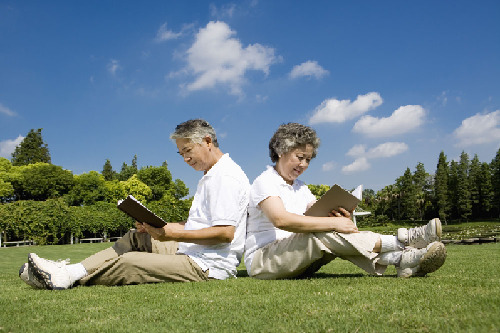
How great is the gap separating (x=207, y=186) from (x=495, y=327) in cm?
318

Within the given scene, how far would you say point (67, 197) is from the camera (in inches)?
2549

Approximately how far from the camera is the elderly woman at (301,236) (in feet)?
14.4

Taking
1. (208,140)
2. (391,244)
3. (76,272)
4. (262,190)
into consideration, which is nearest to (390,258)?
(391,244)

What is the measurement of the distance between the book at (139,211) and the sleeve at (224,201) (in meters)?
0.58

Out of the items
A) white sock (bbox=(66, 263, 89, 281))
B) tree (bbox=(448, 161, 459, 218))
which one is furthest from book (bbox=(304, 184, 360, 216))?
tree (bbox=(448, 161, 459, 218))

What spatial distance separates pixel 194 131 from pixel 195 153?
0.27 metres

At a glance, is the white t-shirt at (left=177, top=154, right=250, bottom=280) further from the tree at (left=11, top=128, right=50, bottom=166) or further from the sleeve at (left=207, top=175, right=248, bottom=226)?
the tree at (left=11, top=128, right=50, bottom=166)

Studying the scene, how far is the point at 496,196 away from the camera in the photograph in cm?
7238

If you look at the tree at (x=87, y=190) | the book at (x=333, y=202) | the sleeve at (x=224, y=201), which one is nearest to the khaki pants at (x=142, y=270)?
the sleeve at (x=224, y=201)

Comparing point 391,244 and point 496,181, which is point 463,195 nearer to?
point 496,181

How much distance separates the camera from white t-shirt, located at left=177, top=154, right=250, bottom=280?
4.63 meters

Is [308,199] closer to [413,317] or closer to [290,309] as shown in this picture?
[290,309]

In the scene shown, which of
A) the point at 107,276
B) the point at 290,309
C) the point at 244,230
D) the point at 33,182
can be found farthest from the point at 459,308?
the point at 33,182

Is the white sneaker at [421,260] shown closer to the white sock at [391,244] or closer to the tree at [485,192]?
the white sock at [391,244]
